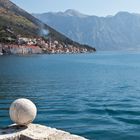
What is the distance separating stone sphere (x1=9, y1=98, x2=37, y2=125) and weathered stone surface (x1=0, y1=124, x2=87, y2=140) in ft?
1.33

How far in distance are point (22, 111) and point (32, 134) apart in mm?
1311

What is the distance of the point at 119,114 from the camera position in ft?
122

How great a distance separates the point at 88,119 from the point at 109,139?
734 centimetres

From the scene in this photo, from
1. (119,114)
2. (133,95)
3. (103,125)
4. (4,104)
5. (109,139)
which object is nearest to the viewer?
(109,139)

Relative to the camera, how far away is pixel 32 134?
56.2ft

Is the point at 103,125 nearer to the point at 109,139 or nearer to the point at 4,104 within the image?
the point at 109,139

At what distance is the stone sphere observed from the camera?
17.8m

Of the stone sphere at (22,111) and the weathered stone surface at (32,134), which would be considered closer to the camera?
the weathered stone surface at (32,134)

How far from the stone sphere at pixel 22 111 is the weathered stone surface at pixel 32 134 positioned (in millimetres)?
405

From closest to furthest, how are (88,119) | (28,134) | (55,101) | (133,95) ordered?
1. (28,134)
2. (88,119)
3. (55,101)
4. (133,95)

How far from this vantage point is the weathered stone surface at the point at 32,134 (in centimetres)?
1681

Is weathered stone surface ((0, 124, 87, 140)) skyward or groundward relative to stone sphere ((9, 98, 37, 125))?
groundward

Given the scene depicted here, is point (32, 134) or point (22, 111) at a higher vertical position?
point (22, 111)

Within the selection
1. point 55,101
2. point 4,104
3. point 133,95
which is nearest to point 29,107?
point 4,104
